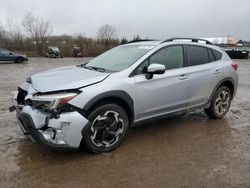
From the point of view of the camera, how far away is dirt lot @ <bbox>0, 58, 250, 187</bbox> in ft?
10.9

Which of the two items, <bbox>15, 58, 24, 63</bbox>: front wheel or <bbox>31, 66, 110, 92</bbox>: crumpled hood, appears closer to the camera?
<bbox>31, 66, 110, 92</bbox>: crumpled hood

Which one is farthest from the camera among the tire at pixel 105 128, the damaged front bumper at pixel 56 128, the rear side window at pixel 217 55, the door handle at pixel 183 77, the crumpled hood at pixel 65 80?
the rear side window at pixel 217 55

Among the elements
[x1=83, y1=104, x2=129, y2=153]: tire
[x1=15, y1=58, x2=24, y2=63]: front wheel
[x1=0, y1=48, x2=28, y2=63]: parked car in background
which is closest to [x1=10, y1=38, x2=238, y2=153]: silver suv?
[x1=83, y1=104, x2=129, y2=153]: tire

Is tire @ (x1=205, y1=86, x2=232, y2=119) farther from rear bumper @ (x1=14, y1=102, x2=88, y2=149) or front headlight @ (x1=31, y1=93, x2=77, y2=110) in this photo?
front headlight @ (x1=31, y1=93, x2=77, y2=110)

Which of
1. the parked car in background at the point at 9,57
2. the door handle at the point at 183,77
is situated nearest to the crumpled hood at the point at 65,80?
the door handle at the point at 183,77

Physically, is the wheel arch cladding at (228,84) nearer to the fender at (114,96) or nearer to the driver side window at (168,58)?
the driver side window at (168,58)

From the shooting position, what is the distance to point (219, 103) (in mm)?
5863

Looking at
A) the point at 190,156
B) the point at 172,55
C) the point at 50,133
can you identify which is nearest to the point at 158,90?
the point at 172,55

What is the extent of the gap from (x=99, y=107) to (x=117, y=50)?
181 cm

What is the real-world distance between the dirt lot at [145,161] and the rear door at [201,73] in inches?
25.0

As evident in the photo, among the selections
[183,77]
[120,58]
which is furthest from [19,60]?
[183,77]

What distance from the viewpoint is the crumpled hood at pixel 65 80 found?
12.2 feet

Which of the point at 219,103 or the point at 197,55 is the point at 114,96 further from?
the point at 219,103

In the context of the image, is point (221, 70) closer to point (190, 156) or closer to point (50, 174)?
point (190, 156)
